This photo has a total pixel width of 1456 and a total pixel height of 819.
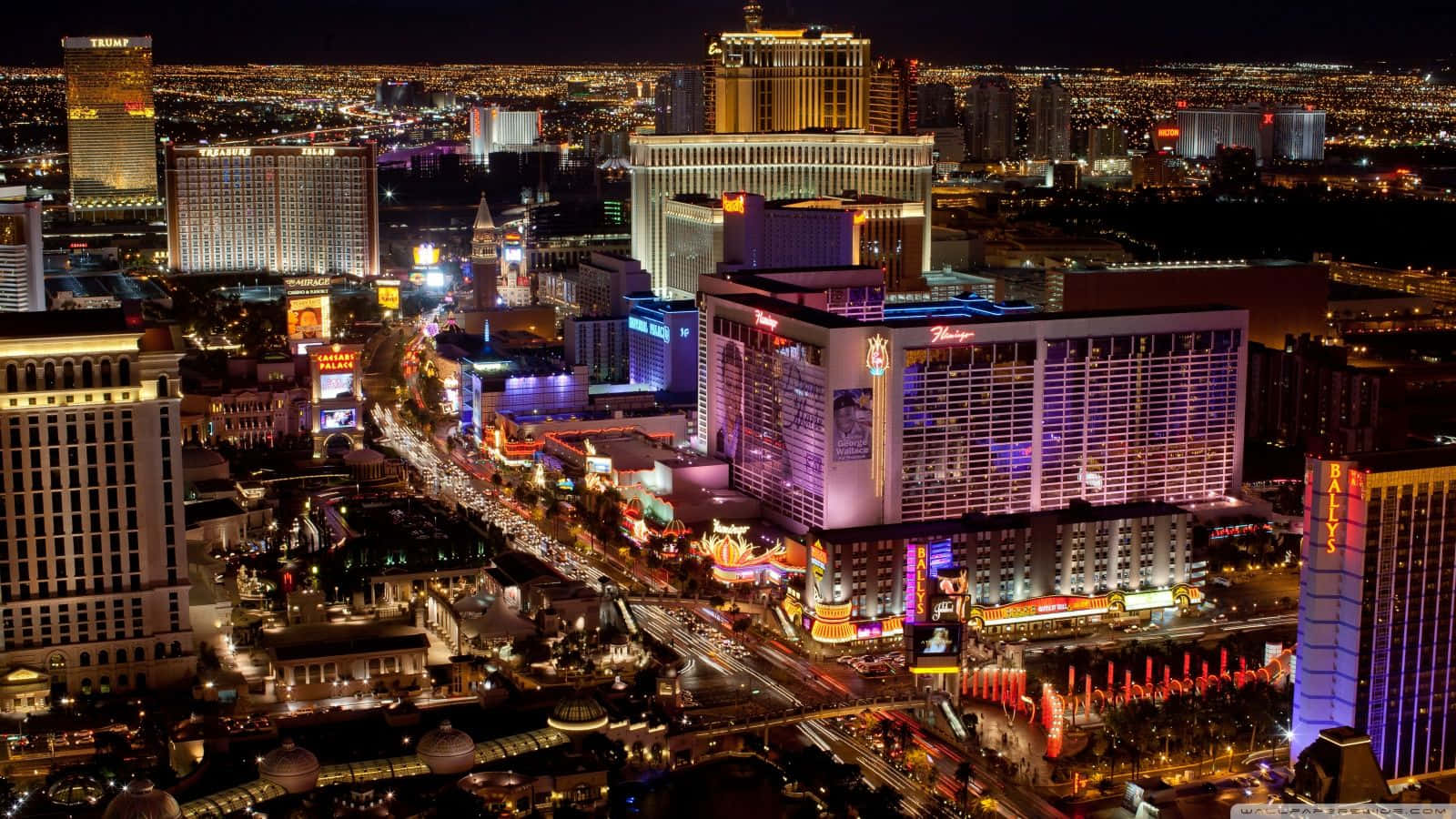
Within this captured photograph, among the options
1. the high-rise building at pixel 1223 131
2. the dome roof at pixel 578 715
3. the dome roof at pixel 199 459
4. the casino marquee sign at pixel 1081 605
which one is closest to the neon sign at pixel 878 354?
the casino marquee sign at pixel 1081 605

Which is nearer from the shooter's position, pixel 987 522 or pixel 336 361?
pixel 987 522

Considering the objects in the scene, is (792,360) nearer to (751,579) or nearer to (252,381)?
(751,579)

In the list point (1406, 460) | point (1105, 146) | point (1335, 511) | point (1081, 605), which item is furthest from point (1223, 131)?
point (1335, 511)

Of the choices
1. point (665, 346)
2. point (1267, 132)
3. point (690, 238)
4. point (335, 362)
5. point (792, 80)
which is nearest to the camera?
point (335, 362)

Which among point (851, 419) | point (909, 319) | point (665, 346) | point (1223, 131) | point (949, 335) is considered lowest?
point (851, 419)

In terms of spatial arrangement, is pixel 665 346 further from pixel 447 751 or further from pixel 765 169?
pixel 447 751

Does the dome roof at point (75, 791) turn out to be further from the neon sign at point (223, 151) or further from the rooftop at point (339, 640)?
the neon sign at point (223, 151)
